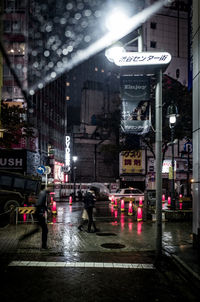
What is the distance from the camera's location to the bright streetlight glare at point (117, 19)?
804 cm

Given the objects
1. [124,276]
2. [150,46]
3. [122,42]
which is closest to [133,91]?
[122,42]

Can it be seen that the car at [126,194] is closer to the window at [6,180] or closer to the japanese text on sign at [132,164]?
the window at [6,180]

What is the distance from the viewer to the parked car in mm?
17844

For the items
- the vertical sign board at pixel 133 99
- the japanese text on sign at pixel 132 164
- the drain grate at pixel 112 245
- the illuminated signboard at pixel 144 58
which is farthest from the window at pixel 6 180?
the japanese text on sign at pixel 132 164

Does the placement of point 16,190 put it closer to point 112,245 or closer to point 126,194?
point 126,194

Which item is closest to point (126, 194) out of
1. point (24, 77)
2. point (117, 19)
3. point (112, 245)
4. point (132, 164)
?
point (132, 164)

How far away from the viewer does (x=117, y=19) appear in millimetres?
8039

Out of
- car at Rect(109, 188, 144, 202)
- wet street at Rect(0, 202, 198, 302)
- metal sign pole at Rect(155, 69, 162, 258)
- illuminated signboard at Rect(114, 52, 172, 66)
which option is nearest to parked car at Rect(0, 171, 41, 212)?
wet street at Rect(0, 202, 198, 302)

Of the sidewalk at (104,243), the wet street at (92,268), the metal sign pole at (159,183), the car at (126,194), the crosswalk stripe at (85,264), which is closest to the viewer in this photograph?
the wet street at (92,268)

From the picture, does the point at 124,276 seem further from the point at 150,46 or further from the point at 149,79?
the point at 150,46

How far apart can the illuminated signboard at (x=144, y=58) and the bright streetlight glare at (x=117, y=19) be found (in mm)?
826

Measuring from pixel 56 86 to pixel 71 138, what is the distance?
29.5ft

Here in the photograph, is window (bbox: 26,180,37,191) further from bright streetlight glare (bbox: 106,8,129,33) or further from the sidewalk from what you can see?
bright streetlight glare (bbox: 106,8,129,33)

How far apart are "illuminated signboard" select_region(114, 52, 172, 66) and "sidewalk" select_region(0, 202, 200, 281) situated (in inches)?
217
